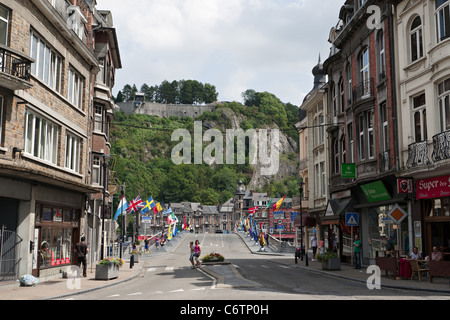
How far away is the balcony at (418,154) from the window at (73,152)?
15854 millimetres

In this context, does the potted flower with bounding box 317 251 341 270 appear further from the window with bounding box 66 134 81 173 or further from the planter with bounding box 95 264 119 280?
the window with bounding box 66 134 81 173

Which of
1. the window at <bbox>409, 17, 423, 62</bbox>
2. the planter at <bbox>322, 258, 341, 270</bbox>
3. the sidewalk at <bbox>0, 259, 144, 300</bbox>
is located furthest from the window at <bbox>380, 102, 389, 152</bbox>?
the sidewalk at <bbox>0, 259, 144, 300</bbox>

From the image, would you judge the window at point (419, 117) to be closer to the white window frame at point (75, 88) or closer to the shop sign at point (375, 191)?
the shop sign at point (375, 191)

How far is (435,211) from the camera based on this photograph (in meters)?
21.2

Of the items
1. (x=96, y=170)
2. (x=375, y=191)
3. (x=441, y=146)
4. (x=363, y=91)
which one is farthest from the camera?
(x=96, y=170)

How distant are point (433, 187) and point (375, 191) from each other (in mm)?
4901

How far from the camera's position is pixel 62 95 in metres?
23.4

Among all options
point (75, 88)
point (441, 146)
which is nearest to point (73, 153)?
point (75, 88)

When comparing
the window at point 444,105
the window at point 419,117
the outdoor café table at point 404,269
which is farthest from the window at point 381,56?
the outdoor café table at point 404,269

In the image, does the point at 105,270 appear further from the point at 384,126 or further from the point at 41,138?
the point at 384,126

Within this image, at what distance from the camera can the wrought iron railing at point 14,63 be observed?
55.8ft

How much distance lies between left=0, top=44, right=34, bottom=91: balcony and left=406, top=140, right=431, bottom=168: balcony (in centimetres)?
1545
